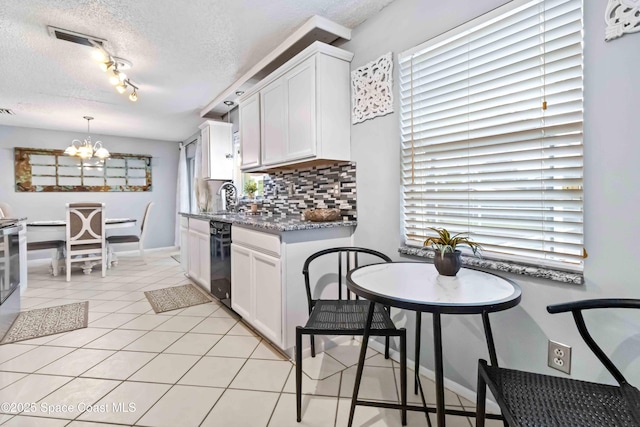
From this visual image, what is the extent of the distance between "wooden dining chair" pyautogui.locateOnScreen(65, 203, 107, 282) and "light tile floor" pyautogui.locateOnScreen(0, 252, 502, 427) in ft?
6.21

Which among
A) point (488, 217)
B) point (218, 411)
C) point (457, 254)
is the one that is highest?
point (488, 217)

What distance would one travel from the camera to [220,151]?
4.21m

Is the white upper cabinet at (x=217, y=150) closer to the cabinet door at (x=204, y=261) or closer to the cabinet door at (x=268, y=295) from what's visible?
the cabinet door at (x=204, y=261)

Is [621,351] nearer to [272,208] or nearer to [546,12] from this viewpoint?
[546,12]

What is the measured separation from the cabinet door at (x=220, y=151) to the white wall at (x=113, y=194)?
286 cm

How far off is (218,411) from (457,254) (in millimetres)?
1389

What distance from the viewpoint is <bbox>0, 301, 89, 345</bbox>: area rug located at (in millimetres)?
2342

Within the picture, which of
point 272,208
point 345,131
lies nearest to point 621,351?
point 345,131

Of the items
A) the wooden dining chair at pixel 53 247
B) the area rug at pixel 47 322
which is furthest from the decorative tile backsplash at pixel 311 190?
the wooden dining chair at pixel 53 247

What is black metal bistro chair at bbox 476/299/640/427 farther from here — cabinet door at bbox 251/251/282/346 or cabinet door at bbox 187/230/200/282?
cabinet door at bbox 187/230/200/282

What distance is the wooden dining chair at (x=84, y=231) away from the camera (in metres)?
3.97

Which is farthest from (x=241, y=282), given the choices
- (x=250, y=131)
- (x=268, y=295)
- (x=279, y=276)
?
(x=250, y=131)

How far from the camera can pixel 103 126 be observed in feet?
17.0

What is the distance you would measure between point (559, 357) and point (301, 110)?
6.82 ft
